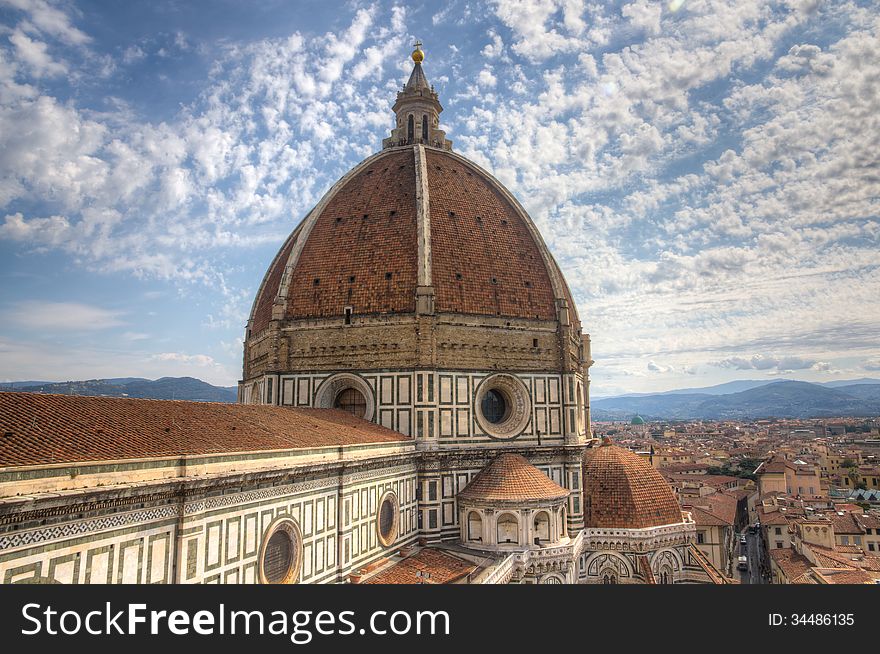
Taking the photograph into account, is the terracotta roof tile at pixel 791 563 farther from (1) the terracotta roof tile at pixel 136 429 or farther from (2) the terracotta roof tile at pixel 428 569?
(1) the terracotta roof tile at pixel 136 429

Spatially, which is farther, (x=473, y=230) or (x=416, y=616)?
(x=473, y=230)

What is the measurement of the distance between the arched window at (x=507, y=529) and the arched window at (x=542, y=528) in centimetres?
71

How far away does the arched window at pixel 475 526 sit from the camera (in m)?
23.1

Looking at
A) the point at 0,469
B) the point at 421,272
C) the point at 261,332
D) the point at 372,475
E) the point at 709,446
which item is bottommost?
the point at 709,446

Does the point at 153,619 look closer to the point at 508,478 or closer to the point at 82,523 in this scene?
the point at 82,523

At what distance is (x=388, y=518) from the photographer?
21078 mm

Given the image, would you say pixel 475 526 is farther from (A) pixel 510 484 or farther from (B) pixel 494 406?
(B) pixel 494 406

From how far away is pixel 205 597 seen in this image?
348 inches

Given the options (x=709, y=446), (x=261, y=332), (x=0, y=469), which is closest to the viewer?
(x=0, y=469)

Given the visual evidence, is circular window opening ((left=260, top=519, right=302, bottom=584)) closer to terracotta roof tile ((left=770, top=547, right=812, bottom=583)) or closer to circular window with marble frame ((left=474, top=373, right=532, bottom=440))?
circular window with marble frame ((left=474, top=373, right=532, bottom=440))

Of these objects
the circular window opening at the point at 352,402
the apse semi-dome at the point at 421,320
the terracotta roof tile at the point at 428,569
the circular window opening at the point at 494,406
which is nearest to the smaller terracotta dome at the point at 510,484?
the apse semi-dome at the point at 421,320

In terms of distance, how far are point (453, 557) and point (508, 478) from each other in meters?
3.41

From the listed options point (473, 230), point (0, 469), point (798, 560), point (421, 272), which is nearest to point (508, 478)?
point (421, 272)

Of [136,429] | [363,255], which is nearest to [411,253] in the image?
[363,255]
